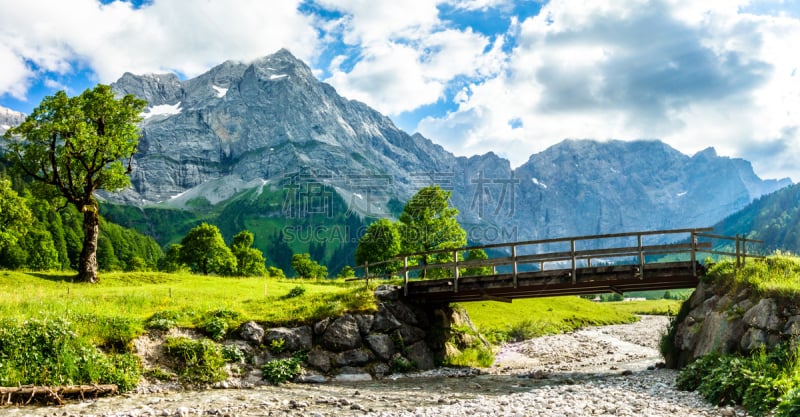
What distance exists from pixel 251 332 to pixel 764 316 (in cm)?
2313

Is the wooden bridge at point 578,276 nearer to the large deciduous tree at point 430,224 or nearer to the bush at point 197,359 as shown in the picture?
the bush at point 197,359

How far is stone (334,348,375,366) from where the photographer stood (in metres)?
29.4

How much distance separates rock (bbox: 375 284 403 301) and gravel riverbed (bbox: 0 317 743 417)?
17.1 feet

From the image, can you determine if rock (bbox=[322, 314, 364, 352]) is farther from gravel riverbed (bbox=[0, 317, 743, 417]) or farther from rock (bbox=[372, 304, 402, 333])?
gravel riverbed (bbox=[0, 317, 743, 417])

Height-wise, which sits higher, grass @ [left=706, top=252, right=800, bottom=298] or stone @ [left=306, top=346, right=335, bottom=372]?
grass @ [left=706, top=252, right=800, bottom=298]

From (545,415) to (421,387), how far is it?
8680 millimetres

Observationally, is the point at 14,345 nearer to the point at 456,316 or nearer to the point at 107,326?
the point at 107,326

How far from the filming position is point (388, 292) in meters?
34.1

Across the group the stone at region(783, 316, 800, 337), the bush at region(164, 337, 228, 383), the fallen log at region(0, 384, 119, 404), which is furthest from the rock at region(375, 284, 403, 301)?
the stone at region(783, 316, 800, 337)

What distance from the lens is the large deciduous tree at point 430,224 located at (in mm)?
63125

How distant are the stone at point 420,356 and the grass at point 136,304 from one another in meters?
3.29

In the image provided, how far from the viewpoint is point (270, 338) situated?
28.8 meters

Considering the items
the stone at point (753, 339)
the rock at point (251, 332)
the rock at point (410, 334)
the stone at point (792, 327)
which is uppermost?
the stone at point (792, 327)

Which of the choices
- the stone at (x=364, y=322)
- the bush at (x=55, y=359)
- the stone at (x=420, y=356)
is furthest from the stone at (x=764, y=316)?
the bush at (x=55, y=359)
